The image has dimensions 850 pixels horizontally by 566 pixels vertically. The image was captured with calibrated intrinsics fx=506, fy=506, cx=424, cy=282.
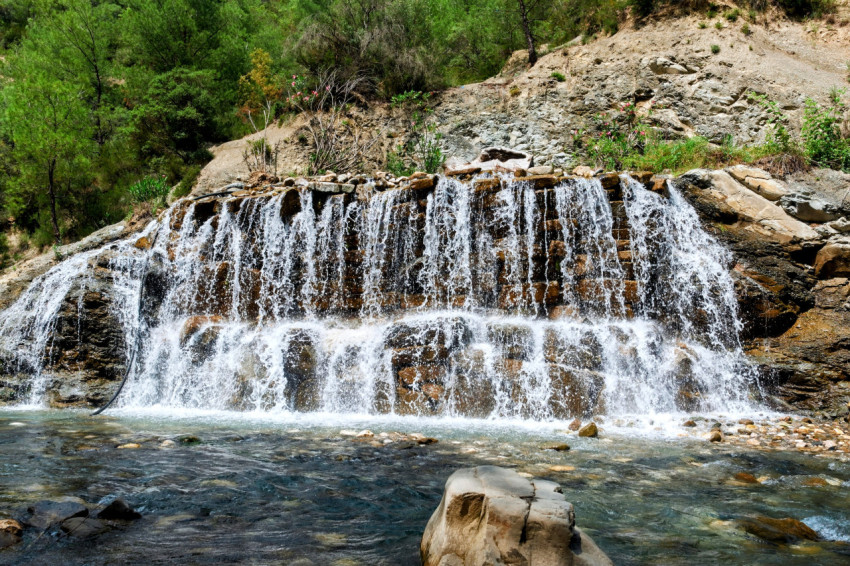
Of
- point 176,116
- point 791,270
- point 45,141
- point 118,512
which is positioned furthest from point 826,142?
point 45,141

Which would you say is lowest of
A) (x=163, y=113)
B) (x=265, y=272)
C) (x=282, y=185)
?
(x=265, y=272)

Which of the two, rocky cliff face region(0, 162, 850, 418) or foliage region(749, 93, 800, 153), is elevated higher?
foliage region(749, 93, 800, 153)

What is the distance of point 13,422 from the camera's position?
6.68 meters

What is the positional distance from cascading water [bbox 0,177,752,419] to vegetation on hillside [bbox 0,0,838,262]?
5.13 meters

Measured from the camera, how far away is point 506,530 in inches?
84.5

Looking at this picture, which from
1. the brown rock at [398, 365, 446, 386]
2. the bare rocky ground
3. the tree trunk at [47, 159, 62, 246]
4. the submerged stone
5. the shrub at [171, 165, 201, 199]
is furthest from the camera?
the shrub at [171, 165, 201, 199]

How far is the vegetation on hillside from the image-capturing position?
15828 millimetres

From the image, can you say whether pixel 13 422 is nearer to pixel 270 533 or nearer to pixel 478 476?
pixel 270 533

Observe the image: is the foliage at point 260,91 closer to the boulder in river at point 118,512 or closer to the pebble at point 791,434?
the boulder in river at point 118,512

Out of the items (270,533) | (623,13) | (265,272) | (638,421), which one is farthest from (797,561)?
(623,13)

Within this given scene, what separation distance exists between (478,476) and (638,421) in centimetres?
495

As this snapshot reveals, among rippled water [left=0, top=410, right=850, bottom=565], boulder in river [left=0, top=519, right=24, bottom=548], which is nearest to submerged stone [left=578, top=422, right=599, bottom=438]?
rippled water [left=0, top=410, right=850, bottom=565]

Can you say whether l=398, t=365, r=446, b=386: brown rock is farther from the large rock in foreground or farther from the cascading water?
the large rock in foreground

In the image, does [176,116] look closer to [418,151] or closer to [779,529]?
[418,151]
